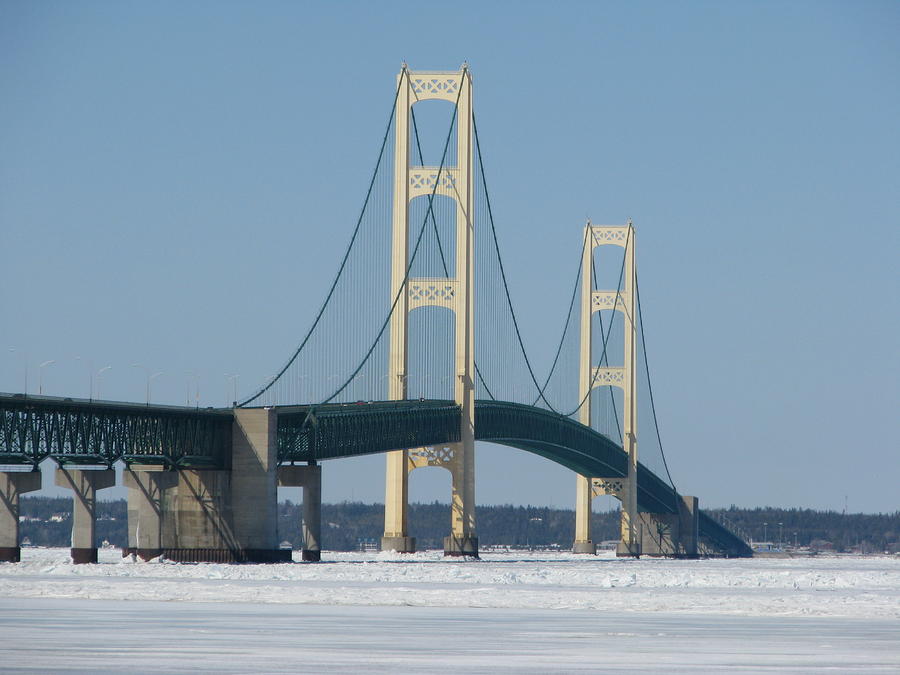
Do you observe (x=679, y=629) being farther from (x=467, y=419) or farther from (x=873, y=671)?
(x=467, y=419)

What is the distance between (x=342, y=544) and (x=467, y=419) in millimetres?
107511

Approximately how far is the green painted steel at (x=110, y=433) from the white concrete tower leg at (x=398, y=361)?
48.0ft

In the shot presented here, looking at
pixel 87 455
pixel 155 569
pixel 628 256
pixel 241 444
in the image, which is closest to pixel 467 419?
pixel 241 444

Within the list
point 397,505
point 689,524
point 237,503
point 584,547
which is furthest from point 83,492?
point 689,524

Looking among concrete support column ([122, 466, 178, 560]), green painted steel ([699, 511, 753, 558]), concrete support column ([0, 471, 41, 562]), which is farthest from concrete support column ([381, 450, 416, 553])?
green painted steel ([699, 511, 753, 558])

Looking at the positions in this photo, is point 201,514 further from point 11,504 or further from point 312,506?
point 11,504

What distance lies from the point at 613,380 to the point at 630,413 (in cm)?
359

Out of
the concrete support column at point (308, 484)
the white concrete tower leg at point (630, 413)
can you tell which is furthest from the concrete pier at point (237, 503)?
the white concrete tower leg at point (630, 413)

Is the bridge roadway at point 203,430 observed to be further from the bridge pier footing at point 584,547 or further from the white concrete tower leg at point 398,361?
the bridge pier footing at point 584,547

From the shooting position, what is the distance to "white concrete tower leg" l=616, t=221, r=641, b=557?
408 ft

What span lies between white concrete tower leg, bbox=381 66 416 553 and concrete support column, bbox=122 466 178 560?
16525mm

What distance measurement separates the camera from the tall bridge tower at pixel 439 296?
8120cm

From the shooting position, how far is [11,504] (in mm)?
57938

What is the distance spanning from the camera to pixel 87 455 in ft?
204
